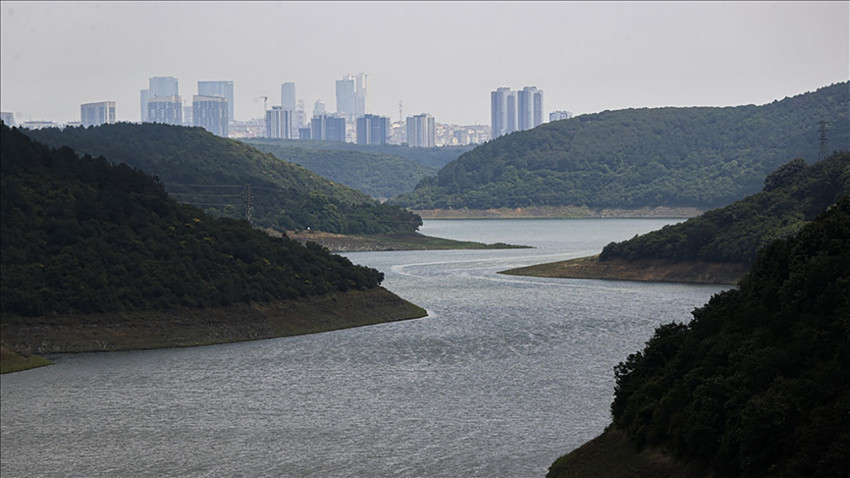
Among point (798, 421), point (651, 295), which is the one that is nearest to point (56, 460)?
point (798, 421)

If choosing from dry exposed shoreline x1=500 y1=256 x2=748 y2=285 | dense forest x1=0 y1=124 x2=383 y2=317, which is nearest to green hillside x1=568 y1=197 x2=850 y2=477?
dense forest x1=0 y1=124 x2=383 y2=317

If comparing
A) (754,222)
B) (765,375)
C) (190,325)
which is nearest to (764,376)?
(765,375)

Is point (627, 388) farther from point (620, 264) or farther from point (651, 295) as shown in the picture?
point (620, 264)

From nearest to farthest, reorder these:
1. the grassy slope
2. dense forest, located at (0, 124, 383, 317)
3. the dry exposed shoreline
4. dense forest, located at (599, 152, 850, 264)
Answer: the grassy slope → dense forest, located at (0, 124, 383, 317) → dense forest, located at (599, 152, 850, 264) → the dry exposed shoreline

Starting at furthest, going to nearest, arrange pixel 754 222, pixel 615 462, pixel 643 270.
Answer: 1. pixel 643 270
2. pixel 754 222
3. pixel 615 462

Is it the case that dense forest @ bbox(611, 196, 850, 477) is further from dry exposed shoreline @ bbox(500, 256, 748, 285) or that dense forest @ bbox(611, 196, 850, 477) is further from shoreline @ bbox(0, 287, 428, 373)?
dry exposed shoreline @ bbox(500, 256, 748, 285)

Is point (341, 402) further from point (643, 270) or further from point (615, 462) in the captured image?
point (643, 270)

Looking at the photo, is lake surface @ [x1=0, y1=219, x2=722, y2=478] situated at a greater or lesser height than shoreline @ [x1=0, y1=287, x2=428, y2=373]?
lesser

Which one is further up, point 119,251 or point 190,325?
point 119,251
